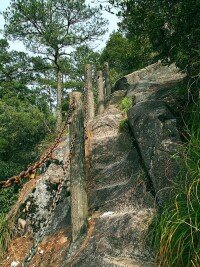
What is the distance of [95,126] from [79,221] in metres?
4.58

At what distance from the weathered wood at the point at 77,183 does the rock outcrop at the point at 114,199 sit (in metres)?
0.17

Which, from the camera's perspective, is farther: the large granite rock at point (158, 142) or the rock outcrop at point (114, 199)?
the large granite rock at point (158, 142)

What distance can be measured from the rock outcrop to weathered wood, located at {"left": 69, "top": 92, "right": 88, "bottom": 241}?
167 millimetres

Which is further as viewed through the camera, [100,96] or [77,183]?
[100,96]

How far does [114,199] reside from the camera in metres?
5.17

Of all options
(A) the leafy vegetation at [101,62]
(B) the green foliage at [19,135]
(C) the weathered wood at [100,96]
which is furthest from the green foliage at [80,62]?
(C) the weathered wood at [100,96]

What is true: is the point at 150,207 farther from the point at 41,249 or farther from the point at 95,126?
the point at 95,126

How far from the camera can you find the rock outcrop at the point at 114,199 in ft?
13.4

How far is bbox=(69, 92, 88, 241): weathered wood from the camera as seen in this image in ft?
14.2

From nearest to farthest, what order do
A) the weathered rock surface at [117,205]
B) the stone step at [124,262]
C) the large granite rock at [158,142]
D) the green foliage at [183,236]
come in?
1. the green foliage at [183,236]
2. the stone step at [124,262]
3. the weathered rock surface at [117,205]
4. the large granite rock at [158,142]

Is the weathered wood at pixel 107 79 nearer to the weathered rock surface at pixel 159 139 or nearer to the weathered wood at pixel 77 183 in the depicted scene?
the weathered rock surface at pixel 159 139

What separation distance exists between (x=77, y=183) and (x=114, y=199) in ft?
3.26

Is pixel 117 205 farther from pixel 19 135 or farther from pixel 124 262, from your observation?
pixel 19 135

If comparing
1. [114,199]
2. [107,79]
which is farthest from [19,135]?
[114,199]
